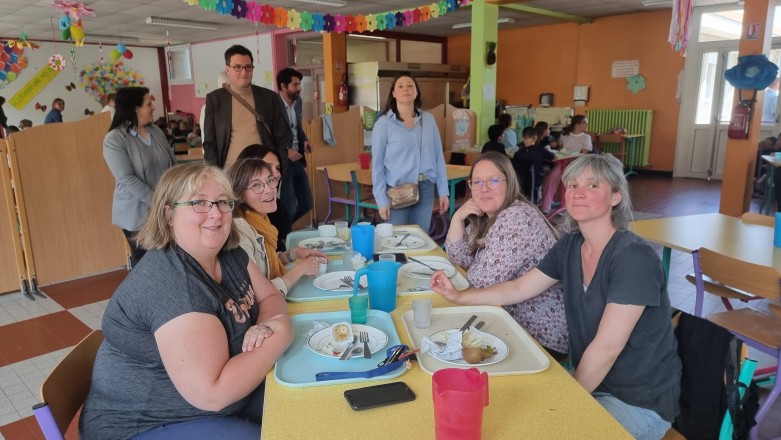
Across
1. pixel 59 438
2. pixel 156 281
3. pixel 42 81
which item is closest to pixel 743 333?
pixel 156 281

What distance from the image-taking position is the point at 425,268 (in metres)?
2.03

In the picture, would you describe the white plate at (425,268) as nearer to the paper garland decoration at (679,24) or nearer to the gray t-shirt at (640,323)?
the gray t-shirt at (640,323)

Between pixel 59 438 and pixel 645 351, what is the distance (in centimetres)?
148

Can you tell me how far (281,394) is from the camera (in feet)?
3.85

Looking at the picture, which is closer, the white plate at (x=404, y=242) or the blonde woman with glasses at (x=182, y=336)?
the blonde woman with glasses at (x=182, y=336)

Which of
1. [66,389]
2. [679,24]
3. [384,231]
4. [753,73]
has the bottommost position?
[66,389]

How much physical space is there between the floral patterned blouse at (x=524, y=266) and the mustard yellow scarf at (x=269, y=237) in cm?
74

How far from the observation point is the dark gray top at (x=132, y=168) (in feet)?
10.6

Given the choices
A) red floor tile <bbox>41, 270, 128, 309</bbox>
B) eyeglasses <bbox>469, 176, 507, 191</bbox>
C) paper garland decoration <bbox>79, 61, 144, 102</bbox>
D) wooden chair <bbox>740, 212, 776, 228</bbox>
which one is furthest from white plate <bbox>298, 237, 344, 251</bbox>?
paper garland decoration <bbox>79, 61, 144, 102</bbox>

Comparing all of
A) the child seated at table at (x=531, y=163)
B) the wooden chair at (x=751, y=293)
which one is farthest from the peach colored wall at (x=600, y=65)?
Answer: the wooden chair at (x=751, y=293)

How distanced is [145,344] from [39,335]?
2.60m

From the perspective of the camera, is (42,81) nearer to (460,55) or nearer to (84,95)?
(84,95)

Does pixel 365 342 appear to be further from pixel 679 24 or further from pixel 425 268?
pixel 679 24

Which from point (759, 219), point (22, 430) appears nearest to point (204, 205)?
point (22, 430)
